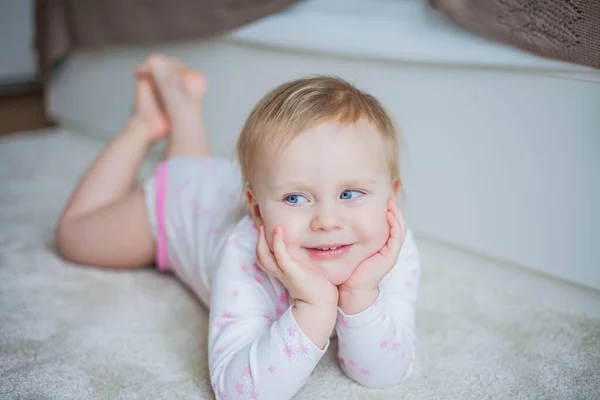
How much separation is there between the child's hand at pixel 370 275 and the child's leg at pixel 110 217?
0.49 metres

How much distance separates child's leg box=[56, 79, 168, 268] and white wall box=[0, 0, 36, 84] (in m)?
1.54

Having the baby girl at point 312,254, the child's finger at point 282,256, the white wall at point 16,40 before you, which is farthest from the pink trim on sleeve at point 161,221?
the white wall at point 16,40

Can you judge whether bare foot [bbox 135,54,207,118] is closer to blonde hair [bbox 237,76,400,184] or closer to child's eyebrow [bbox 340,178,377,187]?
blonde hair [bbox 237,76,400,184]

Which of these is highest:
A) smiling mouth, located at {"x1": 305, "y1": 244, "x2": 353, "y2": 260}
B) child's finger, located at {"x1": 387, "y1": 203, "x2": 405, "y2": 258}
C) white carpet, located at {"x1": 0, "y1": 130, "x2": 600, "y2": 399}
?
child's finger, located at {"x1": 387, "y1": 203, "x2": 405, "y2": 258}

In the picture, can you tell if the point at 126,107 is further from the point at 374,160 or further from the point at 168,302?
the point at 374,160

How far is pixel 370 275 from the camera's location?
0.76 metres

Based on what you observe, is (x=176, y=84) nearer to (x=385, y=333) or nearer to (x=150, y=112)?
(x=150, y=112)

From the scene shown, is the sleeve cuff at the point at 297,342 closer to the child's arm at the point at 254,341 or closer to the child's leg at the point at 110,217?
the child's arm at the point at 254,341

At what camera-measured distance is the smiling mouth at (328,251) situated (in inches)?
30.0

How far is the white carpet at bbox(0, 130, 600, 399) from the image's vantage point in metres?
0.85

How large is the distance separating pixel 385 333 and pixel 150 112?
816 mm

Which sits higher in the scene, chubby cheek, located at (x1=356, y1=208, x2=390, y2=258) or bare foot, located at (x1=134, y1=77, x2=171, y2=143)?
chubby cheek, located at (x1=356, y1=208, x2=390, y2=258)

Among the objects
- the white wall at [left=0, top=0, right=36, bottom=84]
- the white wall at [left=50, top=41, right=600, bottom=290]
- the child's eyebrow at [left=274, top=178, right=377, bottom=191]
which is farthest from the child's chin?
the white wall at [left=0, top=0, right=36, bottom=84]

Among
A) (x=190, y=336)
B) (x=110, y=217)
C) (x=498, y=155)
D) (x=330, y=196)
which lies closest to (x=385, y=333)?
(x=330, y=196)
